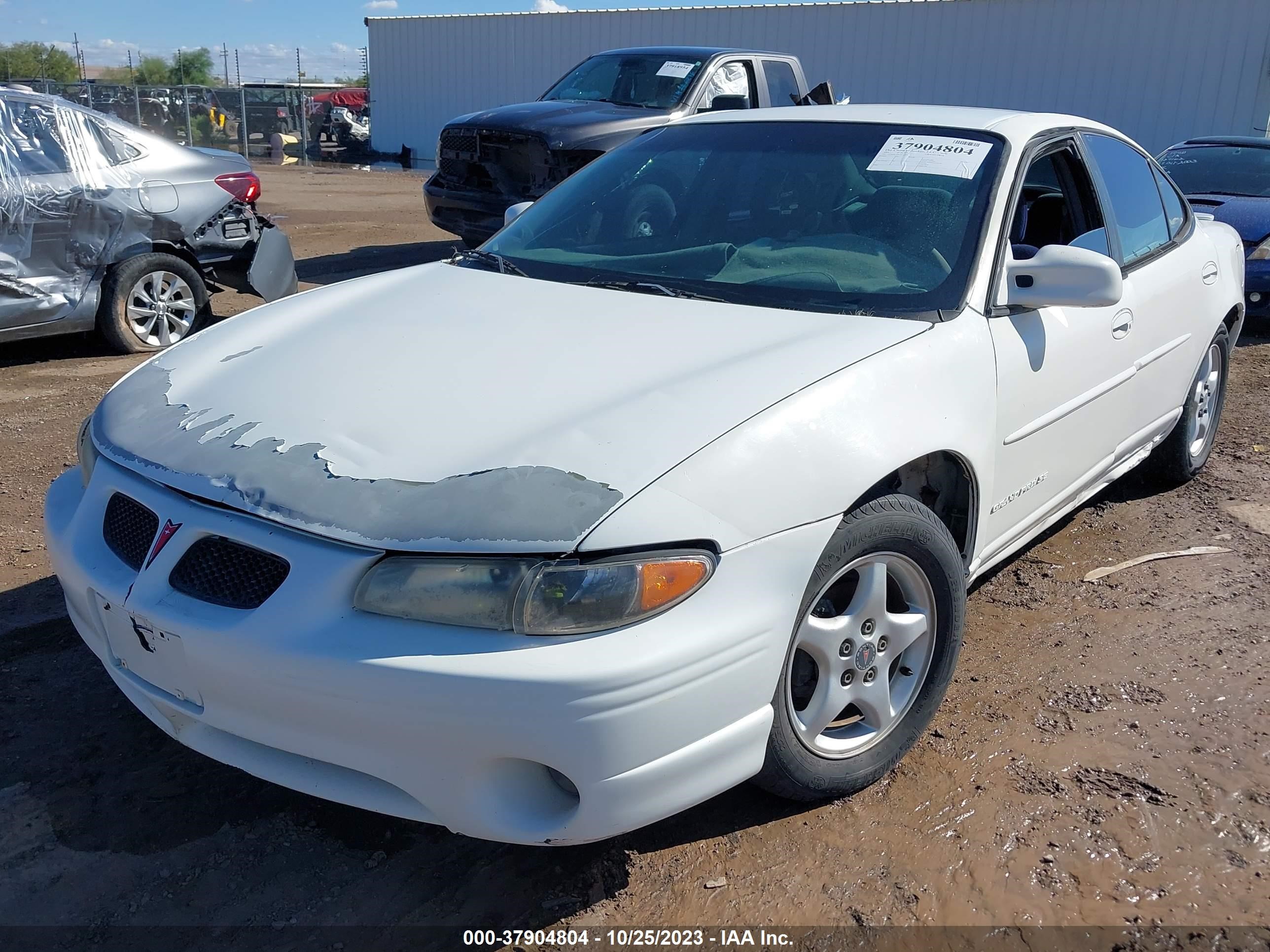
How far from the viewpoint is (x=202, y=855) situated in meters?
2.41

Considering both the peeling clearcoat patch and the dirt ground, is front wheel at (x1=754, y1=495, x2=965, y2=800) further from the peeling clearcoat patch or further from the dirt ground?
the peeling clearcoat patch

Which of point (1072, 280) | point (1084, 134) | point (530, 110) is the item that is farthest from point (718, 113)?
point (530, 110)

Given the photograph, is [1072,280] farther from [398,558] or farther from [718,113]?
[398,558]

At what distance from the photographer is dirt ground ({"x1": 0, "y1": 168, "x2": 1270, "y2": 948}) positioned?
2.28 m

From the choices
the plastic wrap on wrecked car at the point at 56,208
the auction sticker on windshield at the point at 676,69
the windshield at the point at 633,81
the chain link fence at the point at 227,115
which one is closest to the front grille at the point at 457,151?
the windshield at the point at 633,81

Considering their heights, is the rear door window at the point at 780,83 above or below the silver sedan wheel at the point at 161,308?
above

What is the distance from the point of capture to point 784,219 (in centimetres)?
326

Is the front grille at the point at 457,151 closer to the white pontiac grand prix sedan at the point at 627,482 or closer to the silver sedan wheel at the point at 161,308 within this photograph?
the silver sedan wheel at the point at 161,308

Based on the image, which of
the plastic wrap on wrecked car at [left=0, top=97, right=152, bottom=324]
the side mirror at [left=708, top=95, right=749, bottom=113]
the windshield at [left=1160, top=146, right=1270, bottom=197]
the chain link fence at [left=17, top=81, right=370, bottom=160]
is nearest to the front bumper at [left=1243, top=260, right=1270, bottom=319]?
the windshield at [left=1160, top=146, right=1270, bottom=197]

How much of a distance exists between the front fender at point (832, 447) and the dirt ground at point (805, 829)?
0.69 meters

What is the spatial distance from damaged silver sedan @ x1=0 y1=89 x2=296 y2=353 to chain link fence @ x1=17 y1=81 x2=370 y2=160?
66.8 ft

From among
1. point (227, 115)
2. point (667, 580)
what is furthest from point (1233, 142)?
point (227, 115)

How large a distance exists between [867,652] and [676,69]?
846 cm

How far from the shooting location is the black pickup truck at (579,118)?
29.2ft
